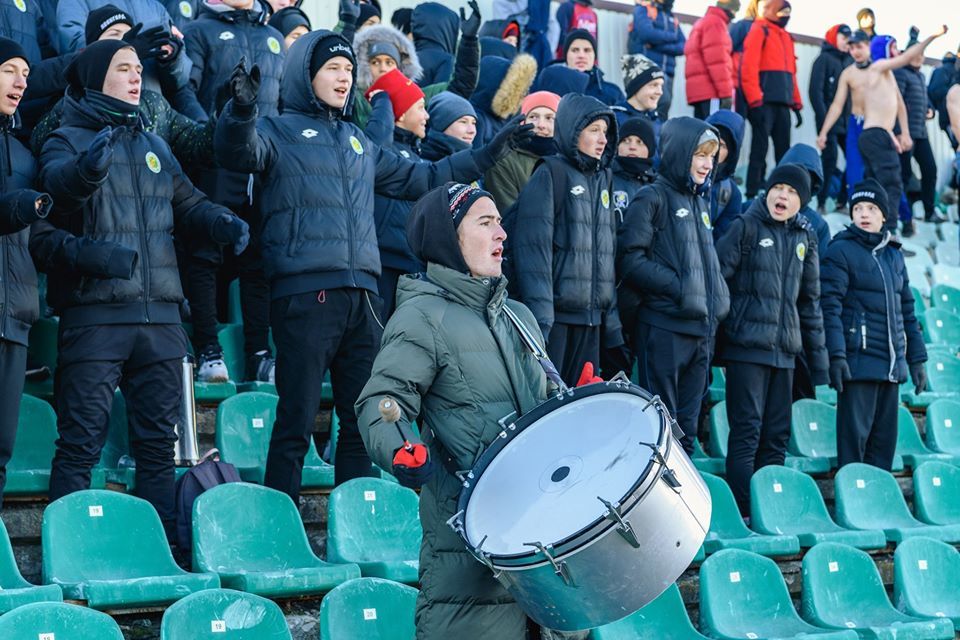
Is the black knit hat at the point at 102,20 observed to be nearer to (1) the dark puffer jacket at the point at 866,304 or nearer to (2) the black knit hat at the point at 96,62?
(2) the black knit hat at the point at 96,62

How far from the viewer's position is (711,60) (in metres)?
12.2

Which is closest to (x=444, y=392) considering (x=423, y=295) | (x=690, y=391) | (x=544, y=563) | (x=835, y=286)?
(x=423, y=295)

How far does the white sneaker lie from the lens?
6.47m

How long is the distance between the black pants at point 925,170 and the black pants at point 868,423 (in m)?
5.59

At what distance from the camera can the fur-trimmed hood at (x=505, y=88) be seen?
28.8ft

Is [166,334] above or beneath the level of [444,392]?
beneath

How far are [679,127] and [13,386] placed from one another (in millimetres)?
3624

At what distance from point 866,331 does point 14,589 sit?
17.2 ft

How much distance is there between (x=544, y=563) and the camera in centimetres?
352

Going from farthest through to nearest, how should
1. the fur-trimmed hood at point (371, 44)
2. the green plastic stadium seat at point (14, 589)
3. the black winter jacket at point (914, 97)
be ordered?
the black winter jacket at point (914, 97) < the fur-trimmed hood at point (371, 44) < the green plastic stadium seat at point (14, 589)

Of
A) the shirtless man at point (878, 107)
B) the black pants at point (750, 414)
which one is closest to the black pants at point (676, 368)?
the black pants at point (750, 414)

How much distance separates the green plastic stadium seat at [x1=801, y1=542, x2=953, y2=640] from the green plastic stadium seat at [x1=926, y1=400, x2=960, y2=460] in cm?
260

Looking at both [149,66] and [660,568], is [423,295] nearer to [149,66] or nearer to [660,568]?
[660,568]

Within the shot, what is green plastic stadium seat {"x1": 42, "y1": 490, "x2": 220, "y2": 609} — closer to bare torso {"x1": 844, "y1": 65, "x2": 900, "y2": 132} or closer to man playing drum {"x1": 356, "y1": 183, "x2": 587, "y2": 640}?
man playing drum {"x1": 356, "y1": 183, "x2": 587, "y2": 640}
